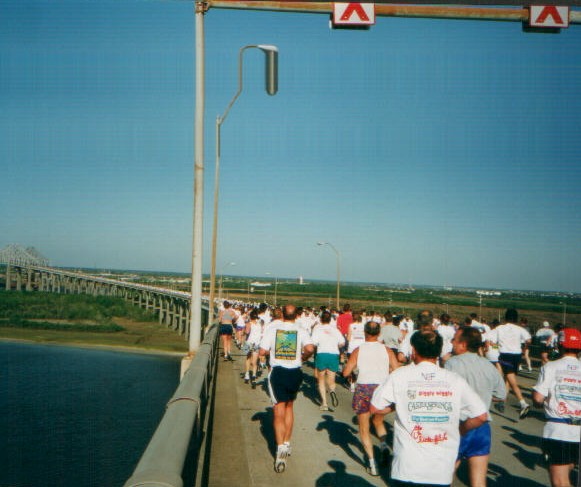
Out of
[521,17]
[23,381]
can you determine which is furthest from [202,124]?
[23,381]

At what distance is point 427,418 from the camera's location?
3713mm

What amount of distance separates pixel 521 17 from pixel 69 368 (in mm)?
58000

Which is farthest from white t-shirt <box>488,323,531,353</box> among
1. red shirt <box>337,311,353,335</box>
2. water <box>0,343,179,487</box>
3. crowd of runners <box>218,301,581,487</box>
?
water <box>0,343,179,487</box>

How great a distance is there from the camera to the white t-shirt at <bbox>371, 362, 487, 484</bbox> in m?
3.66

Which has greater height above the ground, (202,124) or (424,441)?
(202,124)

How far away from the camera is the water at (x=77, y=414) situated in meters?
30.4

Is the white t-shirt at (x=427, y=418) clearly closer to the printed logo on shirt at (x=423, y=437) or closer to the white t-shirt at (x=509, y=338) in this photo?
the printed logo on shirt at (x=423, y=437)

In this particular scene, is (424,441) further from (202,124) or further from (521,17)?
(202,124)

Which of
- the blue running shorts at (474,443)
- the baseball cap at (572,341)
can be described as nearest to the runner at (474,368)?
the blue running shorts at (474,443)

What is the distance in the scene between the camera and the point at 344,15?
18.7 feet

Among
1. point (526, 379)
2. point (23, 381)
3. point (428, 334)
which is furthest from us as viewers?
point (23, 381)

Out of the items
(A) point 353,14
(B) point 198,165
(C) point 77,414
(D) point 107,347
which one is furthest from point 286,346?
(D) point 107,347

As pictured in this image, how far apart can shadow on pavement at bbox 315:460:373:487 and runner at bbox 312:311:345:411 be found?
387 centimetres

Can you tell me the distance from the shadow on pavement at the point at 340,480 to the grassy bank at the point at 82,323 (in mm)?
64477
